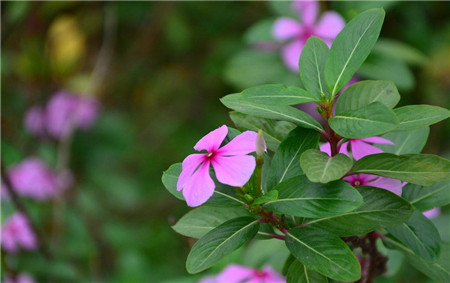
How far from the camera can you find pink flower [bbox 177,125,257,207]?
2.13 feet

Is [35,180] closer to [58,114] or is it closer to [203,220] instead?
[58,114]

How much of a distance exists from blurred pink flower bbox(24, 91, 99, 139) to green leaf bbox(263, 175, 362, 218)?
152cm

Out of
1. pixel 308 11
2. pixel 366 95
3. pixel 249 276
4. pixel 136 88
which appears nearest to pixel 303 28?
pixel 308 11

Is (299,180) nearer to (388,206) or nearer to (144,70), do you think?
(388,206)

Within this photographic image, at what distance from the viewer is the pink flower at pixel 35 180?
6.37 ft

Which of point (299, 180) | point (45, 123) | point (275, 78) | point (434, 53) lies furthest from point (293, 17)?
point (299, 180)

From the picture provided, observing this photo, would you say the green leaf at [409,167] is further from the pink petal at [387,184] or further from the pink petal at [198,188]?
the pink petal at [198,188]

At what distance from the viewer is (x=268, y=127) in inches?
30.5

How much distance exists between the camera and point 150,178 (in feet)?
9.02

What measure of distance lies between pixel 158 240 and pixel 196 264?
72.0 inches

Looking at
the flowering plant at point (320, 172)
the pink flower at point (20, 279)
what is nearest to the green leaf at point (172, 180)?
the flowering plant at point (320, 172)

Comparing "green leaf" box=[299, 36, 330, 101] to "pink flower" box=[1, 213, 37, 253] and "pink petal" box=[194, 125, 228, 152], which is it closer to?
"pink petal" box=[194, 125, 228, 152]

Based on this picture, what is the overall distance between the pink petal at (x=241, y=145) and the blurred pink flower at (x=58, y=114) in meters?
1.49

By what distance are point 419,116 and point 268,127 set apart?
0.19 meters
